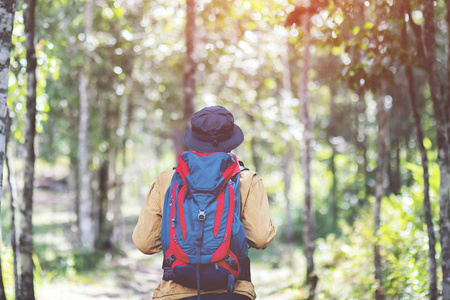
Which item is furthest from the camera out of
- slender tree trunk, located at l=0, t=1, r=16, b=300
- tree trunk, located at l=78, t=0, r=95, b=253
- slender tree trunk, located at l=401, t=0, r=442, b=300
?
tree trunk, located at l=78, t=0, r=95, b=253

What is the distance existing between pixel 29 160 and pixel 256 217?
14.1 feet

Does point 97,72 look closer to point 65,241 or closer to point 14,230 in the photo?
point 14,230

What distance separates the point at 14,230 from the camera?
667cm

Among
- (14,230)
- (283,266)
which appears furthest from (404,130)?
(14,230)

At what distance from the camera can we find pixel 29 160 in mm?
6668

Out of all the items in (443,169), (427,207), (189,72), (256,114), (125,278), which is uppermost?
(189,72)

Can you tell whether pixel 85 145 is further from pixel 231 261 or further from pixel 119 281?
pixel 231 261

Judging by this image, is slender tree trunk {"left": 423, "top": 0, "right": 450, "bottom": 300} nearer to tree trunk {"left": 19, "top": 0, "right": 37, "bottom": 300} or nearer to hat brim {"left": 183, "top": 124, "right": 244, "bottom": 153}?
hat brim {"left": 183, "top": 124, "right": 244, "bottom": 153}

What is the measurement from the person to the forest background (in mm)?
1568

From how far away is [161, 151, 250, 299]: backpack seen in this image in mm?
3012

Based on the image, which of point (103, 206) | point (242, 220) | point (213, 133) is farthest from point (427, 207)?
point (103, 206)

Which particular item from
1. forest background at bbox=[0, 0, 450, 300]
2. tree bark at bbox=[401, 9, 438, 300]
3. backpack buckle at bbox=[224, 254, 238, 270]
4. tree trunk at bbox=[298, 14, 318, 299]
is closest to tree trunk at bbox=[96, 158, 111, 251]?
forest background at bbox=[0, 0, 450, 300]

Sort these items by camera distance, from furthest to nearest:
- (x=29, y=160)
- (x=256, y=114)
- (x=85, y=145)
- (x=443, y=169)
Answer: (x=85, y=145) → (x=256, y=114) → (x=29, y=160) → (x=443, y=169)

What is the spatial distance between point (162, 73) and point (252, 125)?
292 cm
